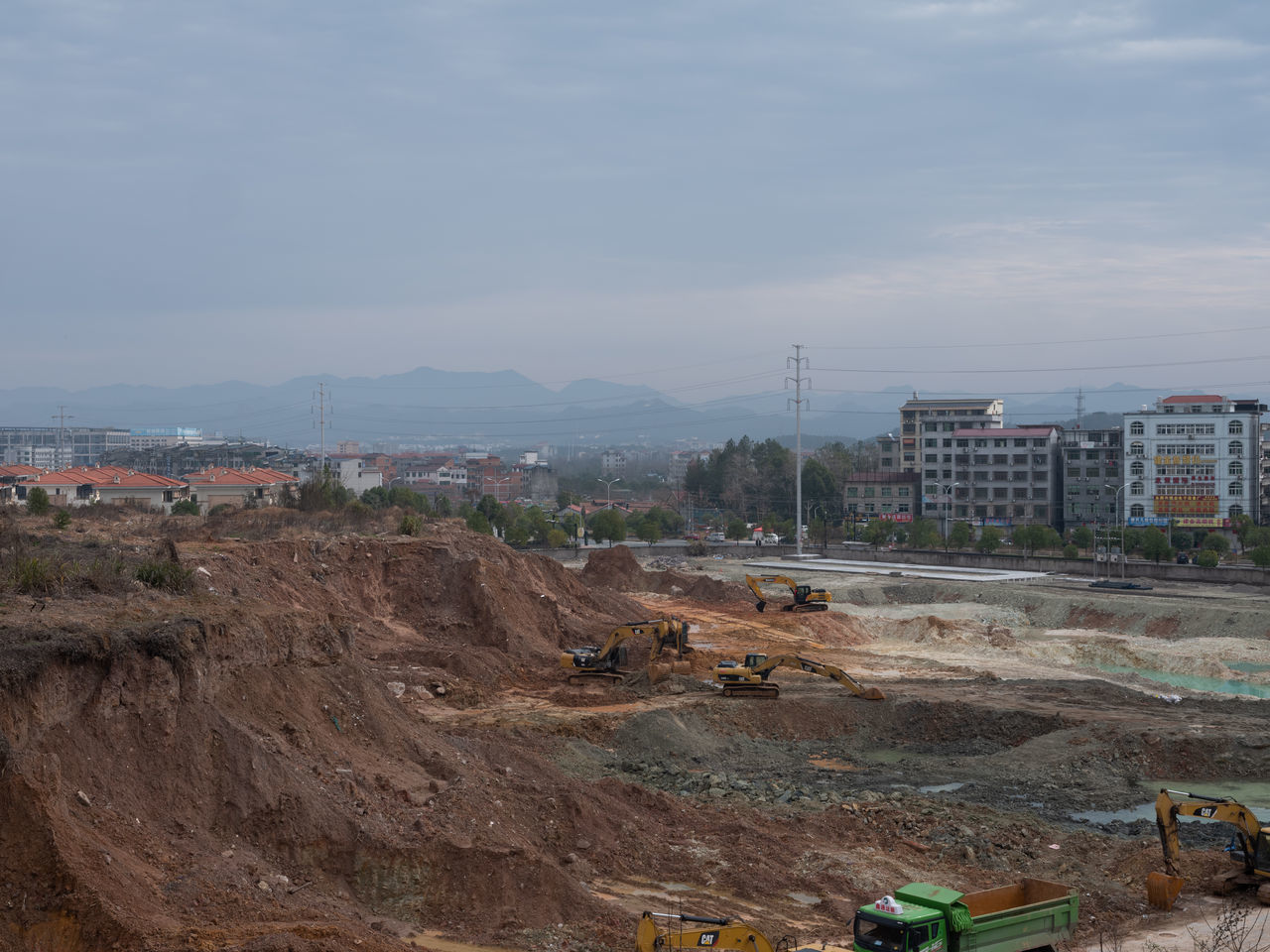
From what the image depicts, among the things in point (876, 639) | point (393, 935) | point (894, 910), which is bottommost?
point (876, 639)

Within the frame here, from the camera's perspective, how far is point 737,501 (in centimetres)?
13612

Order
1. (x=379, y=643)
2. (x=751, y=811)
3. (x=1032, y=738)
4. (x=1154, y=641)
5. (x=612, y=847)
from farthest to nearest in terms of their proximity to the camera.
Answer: (x=1154, y=641), (x=379, y=643), (x=1032, y=738), (x=751, y=811), (x=612, y=847)

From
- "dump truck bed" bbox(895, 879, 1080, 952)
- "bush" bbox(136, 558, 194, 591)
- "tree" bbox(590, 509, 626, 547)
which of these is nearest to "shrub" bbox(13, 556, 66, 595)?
"bush" bbox(136, 558, 194, 591)

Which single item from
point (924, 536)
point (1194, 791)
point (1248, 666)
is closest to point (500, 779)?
point (1194, 791)

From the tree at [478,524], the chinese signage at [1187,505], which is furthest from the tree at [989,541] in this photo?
the tree at [478,524]

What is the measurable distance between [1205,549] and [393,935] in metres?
65.8

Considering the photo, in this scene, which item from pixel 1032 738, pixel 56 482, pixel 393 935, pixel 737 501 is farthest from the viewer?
pixel 737 501

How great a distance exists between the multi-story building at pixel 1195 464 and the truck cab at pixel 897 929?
80184 mm

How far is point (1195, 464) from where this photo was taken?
84.4m

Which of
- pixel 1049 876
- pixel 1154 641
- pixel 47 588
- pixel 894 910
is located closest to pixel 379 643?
pixel 47 588

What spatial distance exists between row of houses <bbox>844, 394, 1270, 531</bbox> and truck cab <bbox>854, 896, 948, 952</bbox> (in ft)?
257

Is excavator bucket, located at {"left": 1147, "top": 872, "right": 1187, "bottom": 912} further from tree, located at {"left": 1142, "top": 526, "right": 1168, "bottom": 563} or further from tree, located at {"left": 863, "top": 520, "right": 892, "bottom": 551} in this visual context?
tree, located at {"left": 863, "top": 520, "right": 892, "bottom": 551}

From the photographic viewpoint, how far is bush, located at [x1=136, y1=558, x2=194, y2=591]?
2022 centimetres

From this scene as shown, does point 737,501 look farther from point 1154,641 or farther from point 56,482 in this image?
point 1154,641
